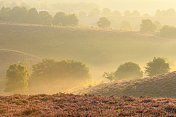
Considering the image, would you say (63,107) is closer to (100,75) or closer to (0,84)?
(0,84)

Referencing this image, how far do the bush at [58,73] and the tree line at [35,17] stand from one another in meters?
97.7

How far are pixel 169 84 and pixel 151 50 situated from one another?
7881 centimetres

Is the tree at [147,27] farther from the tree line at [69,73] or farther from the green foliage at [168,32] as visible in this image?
the tree line at [69,73]

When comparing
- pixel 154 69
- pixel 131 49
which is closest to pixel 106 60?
pixel 131 49

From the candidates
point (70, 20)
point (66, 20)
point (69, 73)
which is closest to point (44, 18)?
point (66, 20)

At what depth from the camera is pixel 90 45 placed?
4257 inches

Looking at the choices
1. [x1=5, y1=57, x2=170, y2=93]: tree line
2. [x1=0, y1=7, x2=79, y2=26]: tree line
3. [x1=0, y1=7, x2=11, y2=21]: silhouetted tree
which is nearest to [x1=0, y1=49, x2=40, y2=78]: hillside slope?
[x1=5, y1=57, x2=170, y2=93]: tree line

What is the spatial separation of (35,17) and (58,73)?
120499mm

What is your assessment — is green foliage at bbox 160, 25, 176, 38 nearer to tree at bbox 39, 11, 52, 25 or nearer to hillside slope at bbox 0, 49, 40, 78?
hillside slope at bbox 0, 49, 40, 78

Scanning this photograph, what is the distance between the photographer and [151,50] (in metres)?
106

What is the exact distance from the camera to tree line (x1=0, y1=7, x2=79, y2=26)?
16162cm

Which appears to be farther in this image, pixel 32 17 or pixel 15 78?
pixel 32 17

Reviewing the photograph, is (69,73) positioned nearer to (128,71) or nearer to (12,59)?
(128,71)

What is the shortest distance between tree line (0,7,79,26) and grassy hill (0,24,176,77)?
3313cm
